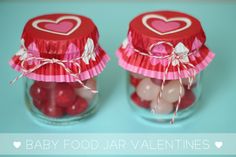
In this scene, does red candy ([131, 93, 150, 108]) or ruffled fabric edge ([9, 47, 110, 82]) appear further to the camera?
red candy ([131, 93, 150, 108])

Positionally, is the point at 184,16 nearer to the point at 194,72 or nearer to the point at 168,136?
the point at 194,72

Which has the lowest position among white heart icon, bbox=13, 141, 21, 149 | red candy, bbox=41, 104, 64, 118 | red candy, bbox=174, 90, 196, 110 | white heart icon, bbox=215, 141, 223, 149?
white heart icon, bbox=13, 141, 21, 149

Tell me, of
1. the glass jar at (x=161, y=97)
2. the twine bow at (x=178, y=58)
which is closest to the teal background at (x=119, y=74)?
the glass jar at (x=161, y=97)

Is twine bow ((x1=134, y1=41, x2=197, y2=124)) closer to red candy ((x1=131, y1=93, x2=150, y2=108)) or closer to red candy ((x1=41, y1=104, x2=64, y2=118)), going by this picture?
red candy ((x1=131, y1=93, x2=150, y2=108))

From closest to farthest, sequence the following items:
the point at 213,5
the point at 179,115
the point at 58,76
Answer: the point at 58,76 < the point at 179,115 < the point at 213,5

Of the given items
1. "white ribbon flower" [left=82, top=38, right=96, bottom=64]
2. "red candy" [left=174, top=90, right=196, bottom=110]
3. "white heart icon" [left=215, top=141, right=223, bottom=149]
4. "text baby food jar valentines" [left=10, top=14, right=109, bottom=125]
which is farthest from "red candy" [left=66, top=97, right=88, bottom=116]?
"white heart icon" [left=215, top=141, right=223, bottom=149]

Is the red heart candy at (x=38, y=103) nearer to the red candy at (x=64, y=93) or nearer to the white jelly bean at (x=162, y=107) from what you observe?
the red candy at (x=64, y=93)

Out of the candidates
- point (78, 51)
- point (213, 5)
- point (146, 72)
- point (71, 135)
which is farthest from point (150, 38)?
point (213, 5)
